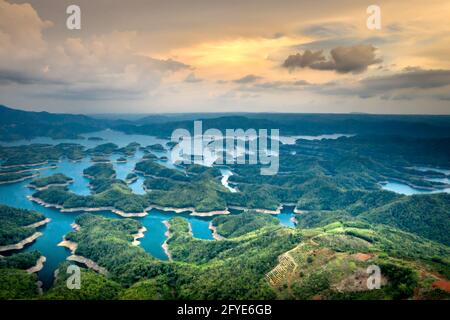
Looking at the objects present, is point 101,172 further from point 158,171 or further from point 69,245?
point 69,245

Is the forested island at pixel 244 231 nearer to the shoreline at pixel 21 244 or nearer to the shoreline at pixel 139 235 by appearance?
the shoreline at pixel 21 244

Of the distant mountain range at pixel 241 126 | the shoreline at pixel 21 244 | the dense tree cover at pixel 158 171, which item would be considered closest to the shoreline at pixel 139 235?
the shoreline at pixel 21 244

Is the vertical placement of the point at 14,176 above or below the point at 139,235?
above

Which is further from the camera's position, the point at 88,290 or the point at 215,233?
the point at 215,233

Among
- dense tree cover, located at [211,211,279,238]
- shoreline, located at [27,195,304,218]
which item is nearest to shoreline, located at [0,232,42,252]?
shoreline, located at [27,195,304,218]

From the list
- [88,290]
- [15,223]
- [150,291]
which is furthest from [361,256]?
[15,223]

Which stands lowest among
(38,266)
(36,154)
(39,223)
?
(38,266)
